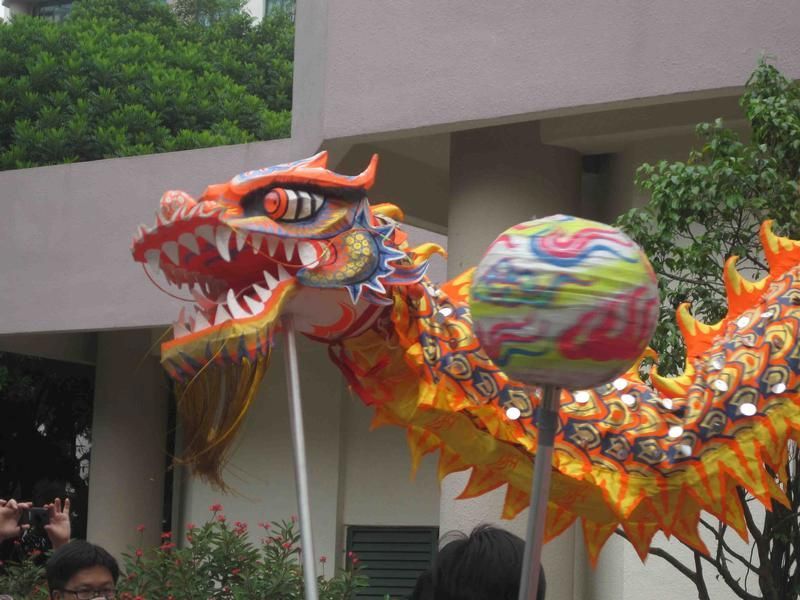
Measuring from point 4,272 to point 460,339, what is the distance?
681 centimetres

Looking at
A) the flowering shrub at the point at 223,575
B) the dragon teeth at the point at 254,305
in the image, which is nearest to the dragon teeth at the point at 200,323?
the dragon teeth at the point at 254,305

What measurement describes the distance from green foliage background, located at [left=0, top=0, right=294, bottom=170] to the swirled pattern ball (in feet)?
35.5

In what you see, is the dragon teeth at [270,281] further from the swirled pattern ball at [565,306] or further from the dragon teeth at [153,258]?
the swirled pattern ball at [565,306]

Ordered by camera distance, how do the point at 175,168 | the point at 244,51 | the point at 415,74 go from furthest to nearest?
the point at 244,51 < the point at 175,168 < the point at 415,74

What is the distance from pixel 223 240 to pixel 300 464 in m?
0.54

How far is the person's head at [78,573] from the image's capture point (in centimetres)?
363

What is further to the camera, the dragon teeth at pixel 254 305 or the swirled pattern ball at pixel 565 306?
the dragon teeth at pixel 254 305

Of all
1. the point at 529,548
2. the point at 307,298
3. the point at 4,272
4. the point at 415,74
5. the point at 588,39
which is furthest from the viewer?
the point at 4,272

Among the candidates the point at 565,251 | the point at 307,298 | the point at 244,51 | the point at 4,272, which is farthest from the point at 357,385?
the point at 244,51

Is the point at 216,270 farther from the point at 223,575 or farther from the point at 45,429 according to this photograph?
the point at 45,429

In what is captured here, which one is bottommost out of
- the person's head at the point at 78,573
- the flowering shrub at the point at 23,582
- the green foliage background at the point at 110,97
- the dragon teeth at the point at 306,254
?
the flowering shrub at the point at 23,582

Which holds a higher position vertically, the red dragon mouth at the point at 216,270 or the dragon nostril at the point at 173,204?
the dragon nostril at the point at 173,204

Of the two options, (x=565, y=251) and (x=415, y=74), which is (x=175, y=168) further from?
(x=565, y=251)

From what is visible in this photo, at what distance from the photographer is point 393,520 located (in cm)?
964
